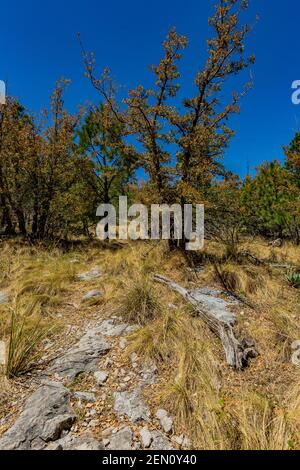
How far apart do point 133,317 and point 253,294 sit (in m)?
2.43

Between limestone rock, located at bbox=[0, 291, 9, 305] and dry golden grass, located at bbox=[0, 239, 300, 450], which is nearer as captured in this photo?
dry golden grass, located at bbox=[0, 239, 300, 450]

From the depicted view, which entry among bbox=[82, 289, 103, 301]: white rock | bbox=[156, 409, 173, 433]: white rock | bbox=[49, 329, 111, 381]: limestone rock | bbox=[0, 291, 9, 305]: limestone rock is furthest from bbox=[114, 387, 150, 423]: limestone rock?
bbox=[0, 291, 9, 305]: limestone rock

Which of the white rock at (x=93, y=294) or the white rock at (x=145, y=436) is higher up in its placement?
the white rock at (x=93, y=294)

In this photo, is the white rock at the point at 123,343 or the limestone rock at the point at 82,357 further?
the white rock at the point at 123,343

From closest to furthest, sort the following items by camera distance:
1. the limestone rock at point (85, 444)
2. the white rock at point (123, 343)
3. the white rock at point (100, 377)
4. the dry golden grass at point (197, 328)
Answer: the limestone rock at point (85, 444)
the dry golden grass at point (197, 328)
the white rock at point (100, 377)
the white rock at point (123, 343)

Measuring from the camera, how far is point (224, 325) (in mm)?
3287

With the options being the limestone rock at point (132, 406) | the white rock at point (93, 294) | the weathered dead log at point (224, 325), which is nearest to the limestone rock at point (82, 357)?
the limestone rock at point (132, 406)

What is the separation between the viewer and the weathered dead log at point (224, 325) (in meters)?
2.83

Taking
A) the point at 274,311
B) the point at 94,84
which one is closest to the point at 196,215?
the point at 274,311

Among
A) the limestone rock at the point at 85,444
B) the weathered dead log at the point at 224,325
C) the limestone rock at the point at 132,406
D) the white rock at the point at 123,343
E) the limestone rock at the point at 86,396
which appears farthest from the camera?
the white rock at the point at 123,343

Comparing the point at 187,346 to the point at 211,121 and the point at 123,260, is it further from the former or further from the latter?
the point at 211,121

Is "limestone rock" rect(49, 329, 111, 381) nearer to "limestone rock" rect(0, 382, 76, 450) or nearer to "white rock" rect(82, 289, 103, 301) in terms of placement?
"limestone rock" rect(0, 382, 76, 450)

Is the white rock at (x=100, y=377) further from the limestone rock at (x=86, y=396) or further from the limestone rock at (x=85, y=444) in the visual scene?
the limestone rock at (x=85, y=444)

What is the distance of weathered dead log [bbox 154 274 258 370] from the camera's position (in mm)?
2830
